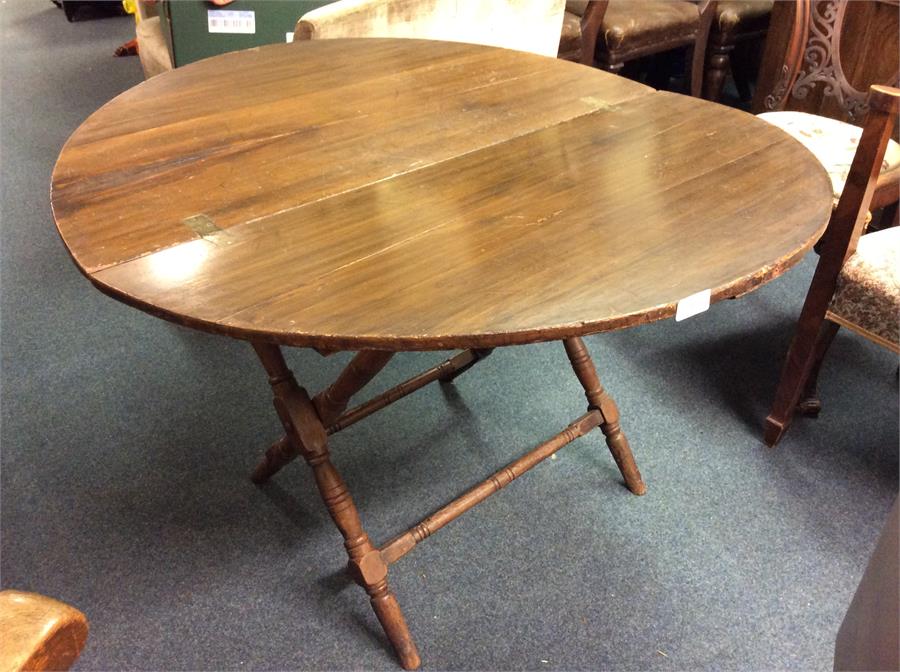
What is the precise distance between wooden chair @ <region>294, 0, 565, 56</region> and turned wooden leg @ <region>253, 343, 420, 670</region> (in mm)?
864

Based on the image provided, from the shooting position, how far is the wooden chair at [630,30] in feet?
8.29

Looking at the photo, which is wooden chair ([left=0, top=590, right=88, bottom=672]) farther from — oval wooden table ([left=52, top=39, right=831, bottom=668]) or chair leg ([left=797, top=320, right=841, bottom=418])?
chair leg ([left=797, top=320, right=841, bottom=418])

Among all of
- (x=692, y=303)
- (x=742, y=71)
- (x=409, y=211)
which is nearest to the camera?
(x=692, y=303)

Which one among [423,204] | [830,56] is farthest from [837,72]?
[423,204]

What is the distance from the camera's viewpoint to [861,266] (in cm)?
138

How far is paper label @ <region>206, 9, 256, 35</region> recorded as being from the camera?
205 centimetres

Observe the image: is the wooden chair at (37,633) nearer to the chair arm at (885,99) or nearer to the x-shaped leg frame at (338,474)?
the x-shaped leg frame at (338,474)

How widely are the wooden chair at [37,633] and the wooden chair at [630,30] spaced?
2359mm

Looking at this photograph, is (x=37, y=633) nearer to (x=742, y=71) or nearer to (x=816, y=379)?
(x=816, y=379)

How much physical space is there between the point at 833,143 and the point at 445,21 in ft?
3.17

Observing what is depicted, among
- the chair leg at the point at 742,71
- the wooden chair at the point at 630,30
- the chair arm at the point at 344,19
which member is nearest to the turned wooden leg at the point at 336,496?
the chair arm at the point at 344,19

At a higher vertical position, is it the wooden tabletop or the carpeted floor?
the wooden tabletop

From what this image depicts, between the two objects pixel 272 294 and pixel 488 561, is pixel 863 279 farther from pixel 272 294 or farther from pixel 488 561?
pixel 272 294

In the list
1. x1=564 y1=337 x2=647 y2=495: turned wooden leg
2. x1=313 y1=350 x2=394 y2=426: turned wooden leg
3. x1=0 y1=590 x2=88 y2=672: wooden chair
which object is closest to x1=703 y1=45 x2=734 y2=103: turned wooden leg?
x1=564 y1=337 x2=647 y2=495: turned wooden leg
